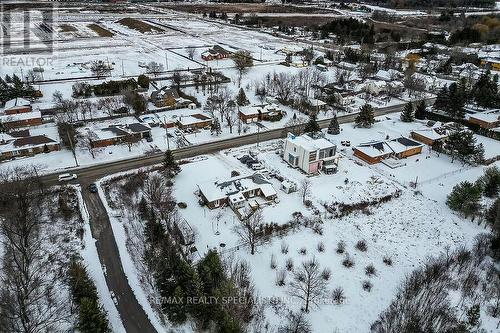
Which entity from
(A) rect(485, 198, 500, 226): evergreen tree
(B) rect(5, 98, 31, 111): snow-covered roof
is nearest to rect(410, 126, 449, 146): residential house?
(A) rect(485, 198, 500, 226): evergreen tree

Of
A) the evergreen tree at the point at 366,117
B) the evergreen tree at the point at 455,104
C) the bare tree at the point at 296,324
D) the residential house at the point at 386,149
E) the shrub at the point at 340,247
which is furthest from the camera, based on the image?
the evergreen tree at the point at 455,104

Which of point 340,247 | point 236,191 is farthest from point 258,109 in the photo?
point 340,247

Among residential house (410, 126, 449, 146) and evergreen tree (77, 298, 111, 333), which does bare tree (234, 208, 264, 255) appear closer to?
evergreen tree (77, 298, 111, 333)

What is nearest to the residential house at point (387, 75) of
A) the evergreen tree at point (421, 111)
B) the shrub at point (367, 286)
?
the evergreen tree at point (421, 111)

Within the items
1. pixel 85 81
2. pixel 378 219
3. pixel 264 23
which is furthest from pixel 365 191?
pixel 264 23

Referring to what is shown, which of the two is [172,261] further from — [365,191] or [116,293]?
[365,191]

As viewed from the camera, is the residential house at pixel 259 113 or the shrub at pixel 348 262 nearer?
the shrub at pixel 348 262

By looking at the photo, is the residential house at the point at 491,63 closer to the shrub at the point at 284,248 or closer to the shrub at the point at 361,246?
the shrub at the point at 361,246
